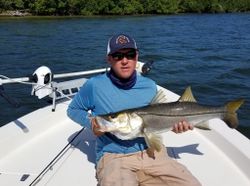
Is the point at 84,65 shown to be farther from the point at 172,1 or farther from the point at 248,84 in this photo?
the point at 172,1

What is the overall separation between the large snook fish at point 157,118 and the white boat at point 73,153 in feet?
1.97

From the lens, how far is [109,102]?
3.68 metres

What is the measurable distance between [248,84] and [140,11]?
2121 inches

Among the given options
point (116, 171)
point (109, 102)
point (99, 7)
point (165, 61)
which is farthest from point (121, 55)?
point (99, 7)

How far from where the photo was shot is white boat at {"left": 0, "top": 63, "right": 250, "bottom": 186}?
3883 mm

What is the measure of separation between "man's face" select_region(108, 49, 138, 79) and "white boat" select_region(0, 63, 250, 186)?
0.99 m

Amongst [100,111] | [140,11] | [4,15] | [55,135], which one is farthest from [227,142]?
[140,11]

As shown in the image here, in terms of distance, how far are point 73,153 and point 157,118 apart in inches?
53.6

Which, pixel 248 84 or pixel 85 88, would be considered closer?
pixel 85 88

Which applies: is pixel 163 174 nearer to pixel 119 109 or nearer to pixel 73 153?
pixel 119 109

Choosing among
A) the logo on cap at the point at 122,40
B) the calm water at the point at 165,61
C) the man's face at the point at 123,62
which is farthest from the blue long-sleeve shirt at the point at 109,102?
the calm water at the point at 165,61

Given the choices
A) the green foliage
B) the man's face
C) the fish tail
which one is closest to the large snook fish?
the fish tail

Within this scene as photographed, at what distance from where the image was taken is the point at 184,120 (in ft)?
11.4

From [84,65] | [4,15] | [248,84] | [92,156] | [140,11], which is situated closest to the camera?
[92,156]
